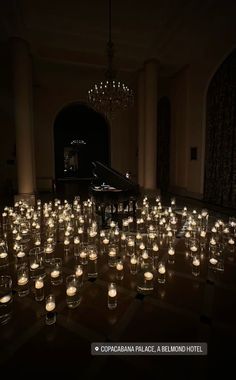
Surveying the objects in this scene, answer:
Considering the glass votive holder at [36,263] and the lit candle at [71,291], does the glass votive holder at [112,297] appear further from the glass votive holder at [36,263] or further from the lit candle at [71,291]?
the glass votive holder at [36,263]

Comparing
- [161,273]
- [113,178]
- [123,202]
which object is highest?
[113,178]

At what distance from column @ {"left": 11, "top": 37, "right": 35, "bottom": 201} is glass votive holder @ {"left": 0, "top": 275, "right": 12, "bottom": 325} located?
511 centimetres

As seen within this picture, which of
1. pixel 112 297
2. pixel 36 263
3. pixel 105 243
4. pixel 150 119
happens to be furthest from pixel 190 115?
pixel 112 297

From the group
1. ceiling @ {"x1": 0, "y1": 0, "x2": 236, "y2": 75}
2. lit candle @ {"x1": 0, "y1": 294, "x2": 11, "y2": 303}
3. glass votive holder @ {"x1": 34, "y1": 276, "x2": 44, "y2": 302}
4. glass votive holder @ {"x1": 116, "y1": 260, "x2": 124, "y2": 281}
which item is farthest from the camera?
ceiling @ {"x1": 0, "y1": 0, "x2": 236, "y2": 75}

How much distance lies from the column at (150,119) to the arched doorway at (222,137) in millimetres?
1840

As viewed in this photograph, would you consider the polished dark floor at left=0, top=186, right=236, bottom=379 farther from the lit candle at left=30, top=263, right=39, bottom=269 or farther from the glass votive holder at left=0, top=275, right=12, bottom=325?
the lit candle at left=30, top=263, right=39, bottom=269

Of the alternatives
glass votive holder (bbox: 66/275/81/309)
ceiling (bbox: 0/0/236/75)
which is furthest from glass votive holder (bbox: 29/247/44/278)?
ceiling (bbox: 0/0/236/75)

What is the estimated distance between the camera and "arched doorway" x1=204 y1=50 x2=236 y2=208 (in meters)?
5.99

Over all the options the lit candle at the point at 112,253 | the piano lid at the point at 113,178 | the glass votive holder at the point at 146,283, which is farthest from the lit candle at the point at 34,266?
the piano lid at the point at 113,178

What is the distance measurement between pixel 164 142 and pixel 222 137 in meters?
3.43

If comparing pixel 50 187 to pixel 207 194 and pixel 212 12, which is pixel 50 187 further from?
pixel 212 12

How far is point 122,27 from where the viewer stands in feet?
19.9

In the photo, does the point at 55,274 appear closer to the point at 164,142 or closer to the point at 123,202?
the point at 123,202

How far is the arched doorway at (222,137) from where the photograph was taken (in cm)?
599
